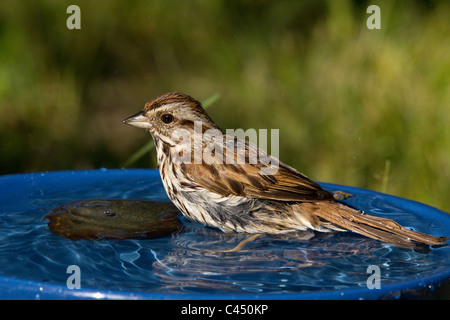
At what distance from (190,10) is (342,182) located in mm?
2475

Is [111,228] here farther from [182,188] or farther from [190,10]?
[190,10]

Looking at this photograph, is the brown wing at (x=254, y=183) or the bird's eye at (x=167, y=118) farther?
the bird's eye at (x=167, y=118)

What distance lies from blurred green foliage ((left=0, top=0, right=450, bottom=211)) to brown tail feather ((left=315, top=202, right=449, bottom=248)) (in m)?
1.81

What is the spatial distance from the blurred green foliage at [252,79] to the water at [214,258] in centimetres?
154

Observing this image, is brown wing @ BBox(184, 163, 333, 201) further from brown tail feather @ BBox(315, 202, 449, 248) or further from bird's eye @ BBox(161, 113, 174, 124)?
bird's eye @ BBox(161, 113, 174, 124)

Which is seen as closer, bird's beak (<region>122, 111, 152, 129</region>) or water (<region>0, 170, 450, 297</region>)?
water (<region>0, 170, 450, 297</region>)

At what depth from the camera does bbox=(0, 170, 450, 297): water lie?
8.62ft

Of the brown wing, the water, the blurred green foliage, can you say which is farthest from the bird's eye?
the blurred green foliage

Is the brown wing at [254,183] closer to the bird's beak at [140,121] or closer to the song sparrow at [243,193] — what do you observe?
the song sparrow at [243,193]

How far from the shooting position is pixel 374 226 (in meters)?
3.43

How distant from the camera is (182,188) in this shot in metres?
3.86

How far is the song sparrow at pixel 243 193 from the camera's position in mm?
3701

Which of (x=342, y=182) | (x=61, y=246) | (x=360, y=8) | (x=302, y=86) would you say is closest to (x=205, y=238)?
(x=61, y=246)

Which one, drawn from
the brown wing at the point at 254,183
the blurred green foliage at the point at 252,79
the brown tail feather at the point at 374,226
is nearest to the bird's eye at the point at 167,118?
the brown wing at the point at 254,183
